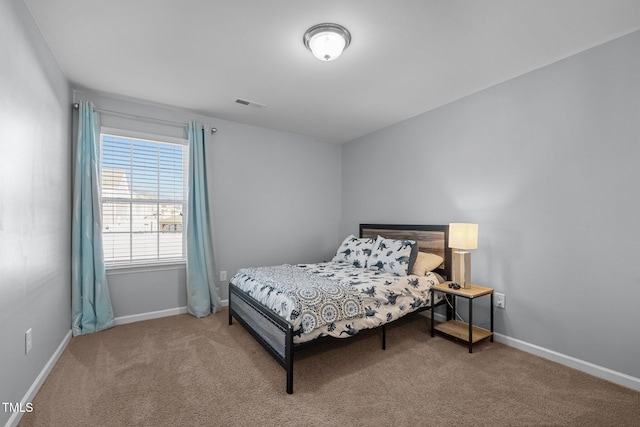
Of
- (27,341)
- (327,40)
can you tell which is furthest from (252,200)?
(27,341)

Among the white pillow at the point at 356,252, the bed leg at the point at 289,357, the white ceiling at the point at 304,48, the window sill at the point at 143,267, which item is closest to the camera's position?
the white ceiling at the point at 304,48

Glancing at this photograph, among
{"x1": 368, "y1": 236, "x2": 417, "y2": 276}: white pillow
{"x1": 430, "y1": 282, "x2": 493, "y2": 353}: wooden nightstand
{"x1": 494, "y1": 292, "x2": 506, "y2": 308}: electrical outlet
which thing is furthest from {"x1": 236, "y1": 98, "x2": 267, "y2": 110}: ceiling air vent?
{"x1": 494, "y1": 292, "x2": 506, "y2": 308}: electrical outlet

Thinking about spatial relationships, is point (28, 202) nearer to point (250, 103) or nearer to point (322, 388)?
point (250, 103)

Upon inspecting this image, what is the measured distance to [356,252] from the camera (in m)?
3.66

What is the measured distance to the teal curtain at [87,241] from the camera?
9.51 feet

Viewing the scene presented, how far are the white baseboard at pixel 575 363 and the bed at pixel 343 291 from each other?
2.36ft

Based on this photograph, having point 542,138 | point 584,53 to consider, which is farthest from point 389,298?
point 584,53

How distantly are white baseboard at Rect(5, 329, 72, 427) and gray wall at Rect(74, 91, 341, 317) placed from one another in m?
0.69

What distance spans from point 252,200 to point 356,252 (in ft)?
5.54

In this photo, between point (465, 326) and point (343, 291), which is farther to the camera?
point (465, 326)

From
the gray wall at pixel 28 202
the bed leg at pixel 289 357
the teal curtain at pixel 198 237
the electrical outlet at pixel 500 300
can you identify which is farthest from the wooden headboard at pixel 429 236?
the gray wall at pixel 28 202

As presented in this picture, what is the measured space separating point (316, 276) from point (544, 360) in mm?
2118

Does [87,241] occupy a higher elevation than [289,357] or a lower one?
higher

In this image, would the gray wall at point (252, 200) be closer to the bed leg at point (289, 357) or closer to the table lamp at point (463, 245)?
the bed leg at point (289, 357)
